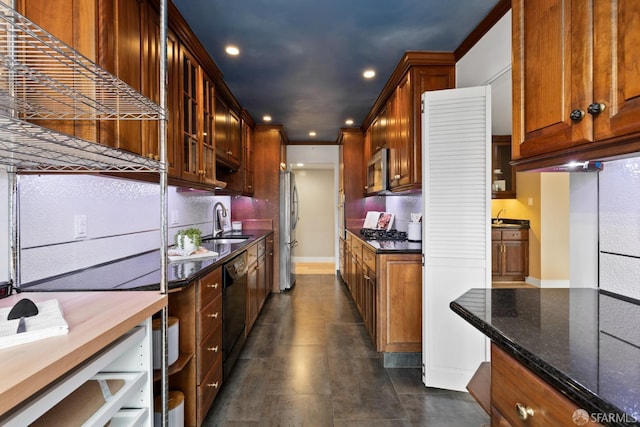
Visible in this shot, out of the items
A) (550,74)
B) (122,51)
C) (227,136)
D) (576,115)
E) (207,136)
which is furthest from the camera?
(227,136)

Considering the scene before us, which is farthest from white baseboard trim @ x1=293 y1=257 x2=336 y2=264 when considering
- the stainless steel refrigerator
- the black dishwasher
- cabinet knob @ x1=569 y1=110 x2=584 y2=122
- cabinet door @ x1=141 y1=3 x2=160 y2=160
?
cabinet knob @ x1=569 y1=110 x2=584 y2=122

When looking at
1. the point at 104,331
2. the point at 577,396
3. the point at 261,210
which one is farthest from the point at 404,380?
the point at 261,210

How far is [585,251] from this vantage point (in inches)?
51.8

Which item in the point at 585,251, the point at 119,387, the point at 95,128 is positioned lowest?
the point at 119,387

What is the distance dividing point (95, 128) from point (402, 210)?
11.6 ft

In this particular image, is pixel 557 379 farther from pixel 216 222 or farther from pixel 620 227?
pixel 216 222

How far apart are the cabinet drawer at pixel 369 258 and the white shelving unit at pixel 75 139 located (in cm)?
192

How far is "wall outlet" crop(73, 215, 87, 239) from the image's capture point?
1609mm

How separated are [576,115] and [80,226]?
2.14 m

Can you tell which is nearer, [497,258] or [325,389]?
[325,389]

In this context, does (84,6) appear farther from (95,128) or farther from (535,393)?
(535,393)

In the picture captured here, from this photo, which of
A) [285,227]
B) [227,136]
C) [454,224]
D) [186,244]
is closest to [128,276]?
[186,244]

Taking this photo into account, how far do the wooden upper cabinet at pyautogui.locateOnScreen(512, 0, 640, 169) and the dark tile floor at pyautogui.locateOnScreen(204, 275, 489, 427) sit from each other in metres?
1.64

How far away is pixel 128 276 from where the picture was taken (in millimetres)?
1495
